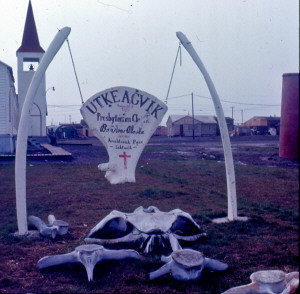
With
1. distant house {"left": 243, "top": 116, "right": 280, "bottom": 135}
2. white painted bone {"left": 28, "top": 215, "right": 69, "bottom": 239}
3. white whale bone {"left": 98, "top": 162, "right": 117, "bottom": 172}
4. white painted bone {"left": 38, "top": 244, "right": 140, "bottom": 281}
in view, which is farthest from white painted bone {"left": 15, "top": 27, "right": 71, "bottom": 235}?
distant house {"left": 243, "top": 116, "right": 280, "bottom": 135}

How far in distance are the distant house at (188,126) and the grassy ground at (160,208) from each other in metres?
56.9

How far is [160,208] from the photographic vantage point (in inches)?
361

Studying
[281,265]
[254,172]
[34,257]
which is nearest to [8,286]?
[34,257]

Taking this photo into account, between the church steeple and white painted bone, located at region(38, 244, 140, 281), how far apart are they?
2447cm

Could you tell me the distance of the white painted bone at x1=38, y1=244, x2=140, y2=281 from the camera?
477 cm

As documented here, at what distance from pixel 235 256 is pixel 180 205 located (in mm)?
4037

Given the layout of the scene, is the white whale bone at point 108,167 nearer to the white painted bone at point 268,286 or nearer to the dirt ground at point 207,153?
the white painted bone at point 268,286

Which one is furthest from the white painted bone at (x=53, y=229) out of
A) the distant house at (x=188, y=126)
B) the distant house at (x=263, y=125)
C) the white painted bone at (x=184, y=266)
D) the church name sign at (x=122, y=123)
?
the distant house at (x=263, y=125)

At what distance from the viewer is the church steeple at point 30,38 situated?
27.4 m

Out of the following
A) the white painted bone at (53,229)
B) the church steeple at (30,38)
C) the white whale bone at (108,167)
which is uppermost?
the church steeple at (30,38)

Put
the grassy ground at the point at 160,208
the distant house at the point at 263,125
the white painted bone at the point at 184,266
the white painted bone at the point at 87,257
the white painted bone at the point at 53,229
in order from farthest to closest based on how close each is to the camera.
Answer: the distant house at the point at 263,125
the white painted bone at the point at 53,229
the white painted bone at the point at 87,257
the grassy ground at the point at 160,208
the white painted bone at the point at 184,266

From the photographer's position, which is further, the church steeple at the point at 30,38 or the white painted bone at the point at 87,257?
the church steeple at the point at 30,38

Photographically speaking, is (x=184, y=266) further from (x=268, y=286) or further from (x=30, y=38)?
(x=30, y=38)

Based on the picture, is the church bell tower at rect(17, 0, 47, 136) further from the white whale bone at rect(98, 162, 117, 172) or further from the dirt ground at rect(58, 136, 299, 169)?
the white whale bone at rect(98, 162, 117, 172)
